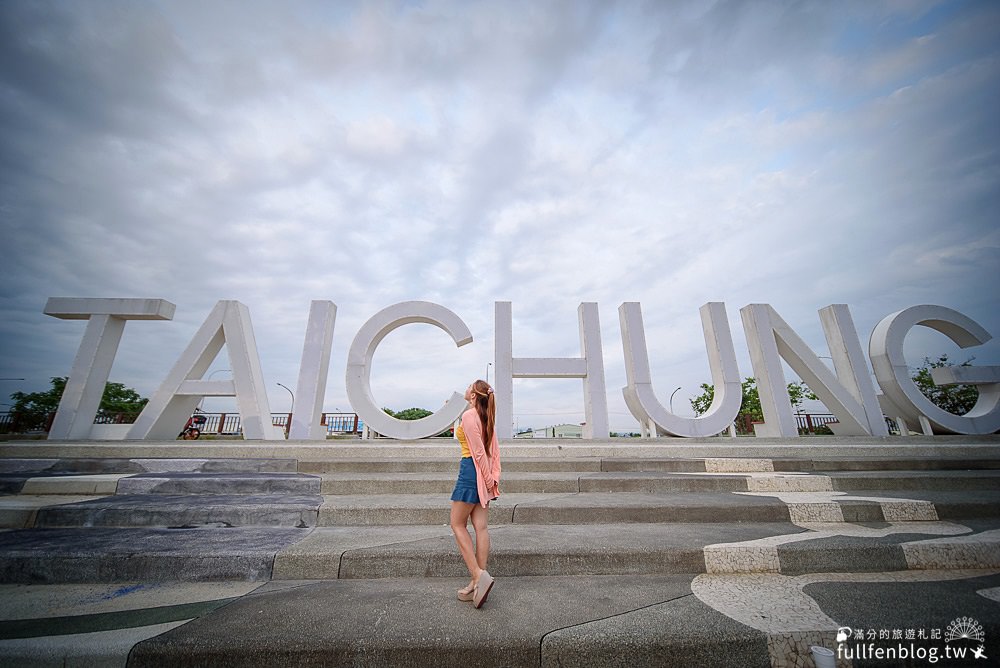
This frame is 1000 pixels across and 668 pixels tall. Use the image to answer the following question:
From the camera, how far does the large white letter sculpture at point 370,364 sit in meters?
8.08

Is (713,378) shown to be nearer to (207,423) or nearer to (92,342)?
(92,342)

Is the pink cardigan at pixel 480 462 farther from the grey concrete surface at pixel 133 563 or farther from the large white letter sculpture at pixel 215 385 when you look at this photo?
the large white letter sculpture at pixel 215 385

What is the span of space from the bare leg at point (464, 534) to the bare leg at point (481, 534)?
30mm

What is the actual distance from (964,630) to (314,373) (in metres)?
9.59

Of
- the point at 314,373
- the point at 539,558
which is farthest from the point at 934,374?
the point at 314,373

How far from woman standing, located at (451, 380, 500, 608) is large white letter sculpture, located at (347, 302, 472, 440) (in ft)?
16.6

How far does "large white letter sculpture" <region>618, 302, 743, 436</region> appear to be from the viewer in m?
8.62

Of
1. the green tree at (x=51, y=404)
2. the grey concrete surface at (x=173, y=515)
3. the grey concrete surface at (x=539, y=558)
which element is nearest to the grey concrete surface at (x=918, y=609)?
the grey concrete surface at (x=539, y=558)

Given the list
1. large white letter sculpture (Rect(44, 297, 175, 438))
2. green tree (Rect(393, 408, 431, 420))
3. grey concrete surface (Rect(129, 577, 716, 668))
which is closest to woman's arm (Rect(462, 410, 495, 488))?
grey concrete surface (Rect(129, 577, 716, 668))

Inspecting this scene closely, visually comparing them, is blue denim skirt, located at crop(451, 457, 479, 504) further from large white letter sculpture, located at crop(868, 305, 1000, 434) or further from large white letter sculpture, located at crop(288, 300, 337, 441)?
large white letter sculpture, located at crop(868, 305, 1000, 434)

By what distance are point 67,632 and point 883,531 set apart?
21.5ft

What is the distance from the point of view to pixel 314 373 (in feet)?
28.6

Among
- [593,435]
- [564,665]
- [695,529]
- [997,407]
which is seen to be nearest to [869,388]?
[997,407]

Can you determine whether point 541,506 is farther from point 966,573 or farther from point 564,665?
point 966,573
